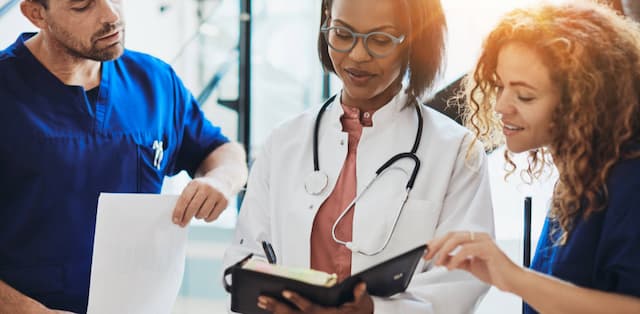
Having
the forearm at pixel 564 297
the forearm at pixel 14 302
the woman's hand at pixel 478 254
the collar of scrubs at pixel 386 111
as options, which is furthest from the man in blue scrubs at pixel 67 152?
the forearm at pixel 564 297

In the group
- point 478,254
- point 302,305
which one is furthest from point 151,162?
point 478,254

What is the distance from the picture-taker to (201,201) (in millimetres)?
1583

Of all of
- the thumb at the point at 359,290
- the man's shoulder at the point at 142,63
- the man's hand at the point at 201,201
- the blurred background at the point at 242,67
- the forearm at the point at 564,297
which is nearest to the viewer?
the forearm at the point at 564,297

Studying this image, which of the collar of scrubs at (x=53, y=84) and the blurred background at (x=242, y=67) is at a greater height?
the collar of scrubs at (x=53, y=84)

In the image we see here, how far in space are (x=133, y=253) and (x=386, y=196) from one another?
58 centimetres

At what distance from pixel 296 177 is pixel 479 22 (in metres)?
1.04

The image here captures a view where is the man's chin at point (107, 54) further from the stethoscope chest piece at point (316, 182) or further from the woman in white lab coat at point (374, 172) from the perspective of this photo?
the stethoscope chest piece at point (316, 182)

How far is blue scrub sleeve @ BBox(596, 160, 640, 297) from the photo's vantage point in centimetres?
112

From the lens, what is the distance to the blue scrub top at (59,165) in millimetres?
1571

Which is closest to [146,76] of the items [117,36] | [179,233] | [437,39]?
[117,36]

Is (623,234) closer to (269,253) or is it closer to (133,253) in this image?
(269,253)

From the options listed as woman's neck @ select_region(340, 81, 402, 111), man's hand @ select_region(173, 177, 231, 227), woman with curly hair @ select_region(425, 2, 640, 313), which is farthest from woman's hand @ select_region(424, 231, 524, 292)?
man's hand @ select_region(173, 177, 231, 227)

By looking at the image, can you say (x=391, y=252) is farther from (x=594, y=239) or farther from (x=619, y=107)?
(x=619, y=107)

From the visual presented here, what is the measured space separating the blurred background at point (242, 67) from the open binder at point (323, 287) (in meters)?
0.81
